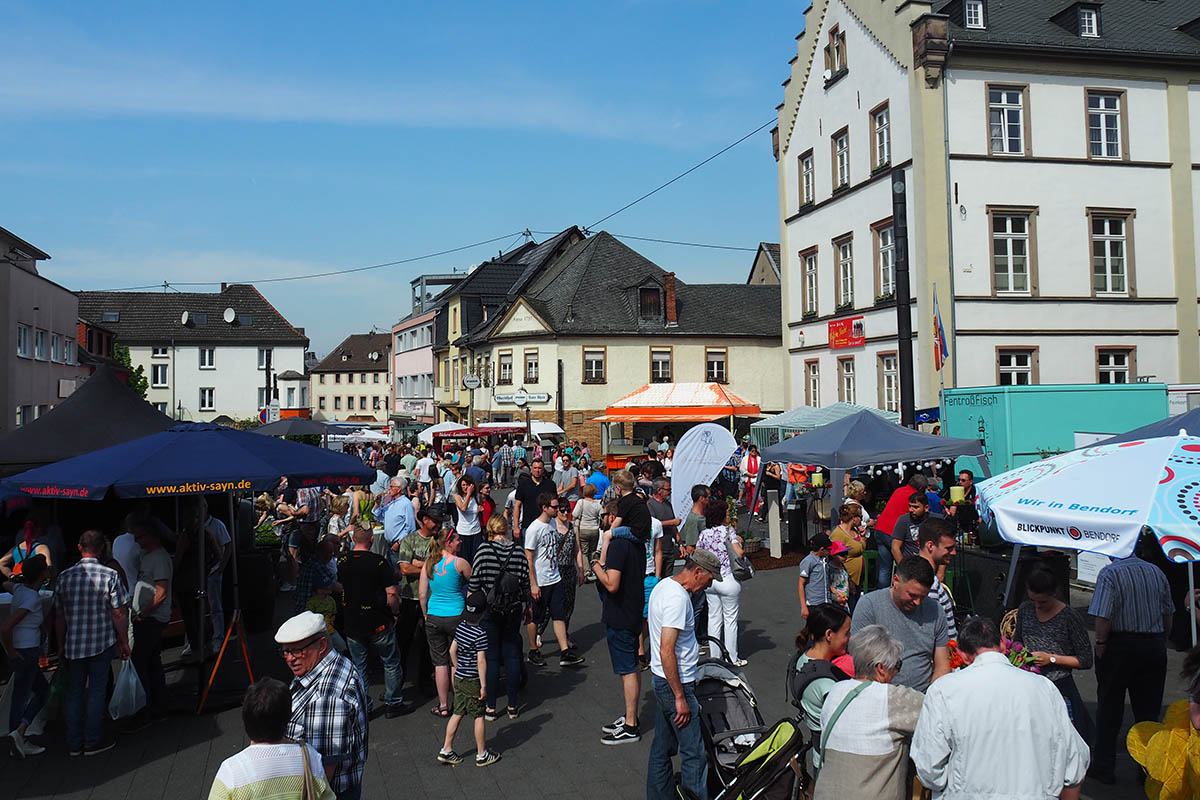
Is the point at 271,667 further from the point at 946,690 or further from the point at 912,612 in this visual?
the point at 946,690

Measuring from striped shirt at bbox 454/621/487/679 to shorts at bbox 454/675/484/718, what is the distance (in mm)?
55

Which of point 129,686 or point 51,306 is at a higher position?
point 51,306

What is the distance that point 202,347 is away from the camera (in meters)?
67.4

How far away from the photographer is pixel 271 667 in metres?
9.85

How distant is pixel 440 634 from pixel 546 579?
7.91 feet

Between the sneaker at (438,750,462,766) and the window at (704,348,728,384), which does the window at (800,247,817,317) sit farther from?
the sneaker at (438,750,462,766)

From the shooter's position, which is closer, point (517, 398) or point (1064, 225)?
point (1064, 225)

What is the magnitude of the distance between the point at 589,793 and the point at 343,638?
2.97 m

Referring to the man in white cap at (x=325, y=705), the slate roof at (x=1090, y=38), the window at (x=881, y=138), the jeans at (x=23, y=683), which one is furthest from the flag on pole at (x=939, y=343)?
the man in white cap at (x=325, y=705)

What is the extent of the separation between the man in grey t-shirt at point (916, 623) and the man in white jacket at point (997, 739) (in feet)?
4.10

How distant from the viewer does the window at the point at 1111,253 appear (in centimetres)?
2498

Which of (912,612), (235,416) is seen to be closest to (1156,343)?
(912,612)

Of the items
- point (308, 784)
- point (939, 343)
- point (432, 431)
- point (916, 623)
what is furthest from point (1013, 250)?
point (308, 784)

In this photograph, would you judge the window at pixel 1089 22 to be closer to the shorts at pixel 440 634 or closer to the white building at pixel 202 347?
the shorts at pixel 440 634
